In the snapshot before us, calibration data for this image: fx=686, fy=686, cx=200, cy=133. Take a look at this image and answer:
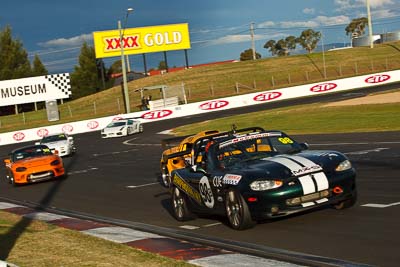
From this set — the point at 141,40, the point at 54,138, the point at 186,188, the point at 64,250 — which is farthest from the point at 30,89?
the point at 64,250

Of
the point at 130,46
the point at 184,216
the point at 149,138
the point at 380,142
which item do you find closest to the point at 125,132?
the point at 149,138

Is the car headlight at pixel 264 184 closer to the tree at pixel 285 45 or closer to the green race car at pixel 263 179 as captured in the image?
the green race car at pixel 263 179

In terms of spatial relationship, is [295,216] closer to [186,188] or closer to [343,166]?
[343,166]

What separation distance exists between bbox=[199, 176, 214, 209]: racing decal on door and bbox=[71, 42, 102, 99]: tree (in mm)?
93233

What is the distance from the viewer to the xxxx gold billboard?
283 feet

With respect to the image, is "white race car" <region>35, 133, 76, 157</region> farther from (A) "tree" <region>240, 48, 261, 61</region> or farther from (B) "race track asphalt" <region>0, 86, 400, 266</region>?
(A) "tree" <region>240, 48, 261, 61</region>

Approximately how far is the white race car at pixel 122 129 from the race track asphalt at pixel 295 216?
17.2m

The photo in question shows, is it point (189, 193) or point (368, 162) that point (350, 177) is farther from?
point (368, 162)

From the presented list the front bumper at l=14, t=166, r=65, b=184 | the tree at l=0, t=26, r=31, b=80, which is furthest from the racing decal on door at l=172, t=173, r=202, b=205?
the tree at l=0, t=26, r=31, b=80

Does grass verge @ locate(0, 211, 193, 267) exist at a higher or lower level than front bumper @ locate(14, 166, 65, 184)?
higher

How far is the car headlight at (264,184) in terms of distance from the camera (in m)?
9.12

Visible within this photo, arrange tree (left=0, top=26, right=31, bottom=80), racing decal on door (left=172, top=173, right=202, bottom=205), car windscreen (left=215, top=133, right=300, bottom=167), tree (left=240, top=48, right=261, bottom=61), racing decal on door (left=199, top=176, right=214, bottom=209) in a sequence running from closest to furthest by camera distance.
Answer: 1. racing decal on door (left=199, top=176, right=214, bottom=209)
2. car windscreen (left=215, top=133, right=300, bottom=167)
3. racing decal on door (left=172, top=173, right=202, bottom=205)
4. tree (left=0, top=26, right=31, bottom=80)
5. tree (left=240, top=48, right=261, bottom=61)

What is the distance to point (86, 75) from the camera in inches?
4053

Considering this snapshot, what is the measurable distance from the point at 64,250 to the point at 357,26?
6704 inches
